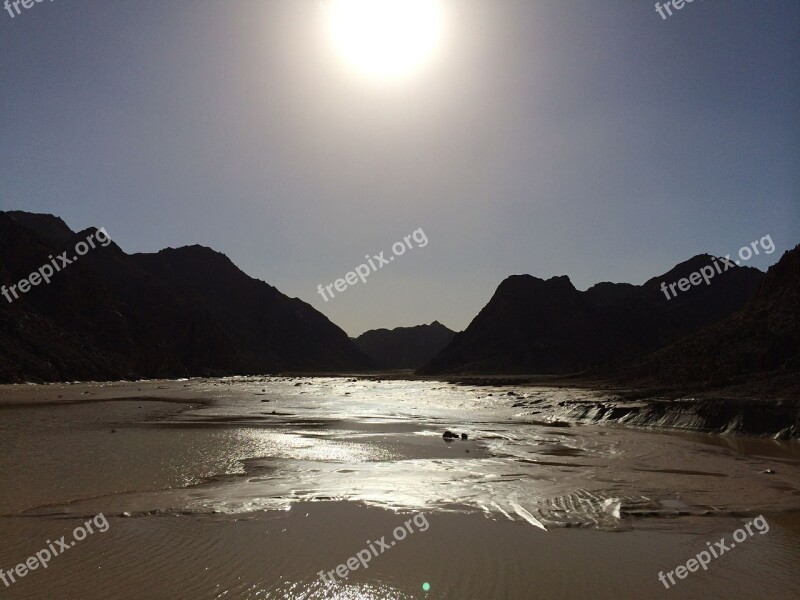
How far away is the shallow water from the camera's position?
7531 millimetres

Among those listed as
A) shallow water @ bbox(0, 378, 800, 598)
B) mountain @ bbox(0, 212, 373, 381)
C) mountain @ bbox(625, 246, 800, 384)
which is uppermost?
mountain @ bbox(0, 212, 373, 381)

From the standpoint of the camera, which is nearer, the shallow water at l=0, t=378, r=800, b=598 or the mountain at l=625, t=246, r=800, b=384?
the shallow water at l=0, t=378, r=800, b=598

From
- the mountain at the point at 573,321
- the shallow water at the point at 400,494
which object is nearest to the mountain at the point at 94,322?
the shallow water at the point at 400,494

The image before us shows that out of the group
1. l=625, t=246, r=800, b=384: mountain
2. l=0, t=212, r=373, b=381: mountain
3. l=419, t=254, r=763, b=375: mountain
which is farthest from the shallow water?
l=419, t=254, r=763, b=375: mountain

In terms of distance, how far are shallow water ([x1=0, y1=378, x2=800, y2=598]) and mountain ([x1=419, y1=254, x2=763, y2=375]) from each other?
3591 inches

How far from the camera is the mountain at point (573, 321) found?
382ft

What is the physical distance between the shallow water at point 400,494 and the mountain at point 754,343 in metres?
17.1

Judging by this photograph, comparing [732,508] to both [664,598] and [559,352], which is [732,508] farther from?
[559,352]

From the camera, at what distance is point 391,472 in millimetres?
14461

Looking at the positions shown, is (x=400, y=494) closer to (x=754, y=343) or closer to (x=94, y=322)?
(x=754, y=343)

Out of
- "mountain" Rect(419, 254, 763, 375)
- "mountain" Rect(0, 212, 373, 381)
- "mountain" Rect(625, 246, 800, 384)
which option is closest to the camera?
"mountain" Rect(625, 246, 800, 384)

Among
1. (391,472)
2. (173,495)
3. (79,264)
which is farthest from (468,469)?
(79,264)

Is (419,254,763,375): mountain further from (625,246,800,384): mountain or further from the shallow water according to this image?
the shallow water

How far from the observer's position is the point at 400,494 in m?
11.8
